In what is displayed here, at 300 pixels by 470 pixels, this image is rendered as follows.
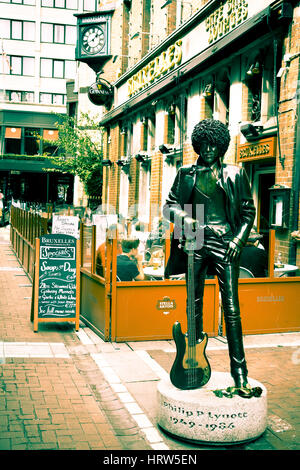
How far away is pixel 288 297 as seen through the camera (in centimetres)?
805

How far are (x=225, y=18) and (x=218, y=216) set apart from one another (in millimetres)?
9773

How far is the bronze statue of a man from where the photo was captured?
4613 mm

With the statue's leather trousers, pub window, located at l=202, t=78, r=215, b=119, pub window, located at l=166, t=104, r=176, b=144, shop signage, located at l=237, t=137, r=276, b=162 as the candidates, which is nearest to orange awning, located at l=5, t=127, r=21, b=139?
pub window, located at l=166, t=104, r=176, b=144

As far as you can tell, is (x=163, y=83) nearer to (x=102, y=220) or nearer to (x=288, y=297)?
(x=102, y=220)

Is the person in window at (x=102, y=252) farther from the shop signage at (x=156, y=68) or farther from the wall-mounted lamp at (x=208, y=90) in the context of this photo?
the shop signage at (x=156, y=68)

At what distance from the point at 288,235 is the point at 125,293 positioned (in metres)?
4.00

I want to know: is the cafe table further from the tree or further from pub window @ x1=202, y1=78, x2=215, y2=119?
the tree

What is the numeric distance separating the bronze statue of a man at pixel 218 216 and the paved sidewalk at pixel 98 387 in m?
0.89

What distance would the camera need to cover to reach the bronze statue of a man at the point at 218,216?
15.1 feet

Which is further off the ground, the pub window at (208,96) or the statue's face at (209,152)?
the pub window at (208,96)

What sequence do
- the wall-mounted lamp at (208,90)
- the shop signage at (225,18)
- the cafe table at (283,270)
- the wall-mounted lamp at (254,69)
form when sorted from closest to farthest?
the cafe table at (283,270) → the wall-mounted lamp at (254,69) → the shop signage at (225,18) → the wall-mounted lamp at (208,90)

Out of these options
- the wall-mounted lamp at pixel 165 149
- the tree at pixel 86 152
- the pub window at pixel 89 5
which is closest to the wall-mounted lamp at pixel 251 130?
the wall-mounted lamp at pixel 165 149

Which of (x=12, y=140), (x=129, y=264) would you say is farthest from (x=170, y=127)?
(x=12, y=140)

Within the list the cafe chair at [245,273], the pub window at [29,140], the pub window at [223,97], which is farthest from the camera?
the pub window at [29,140]
